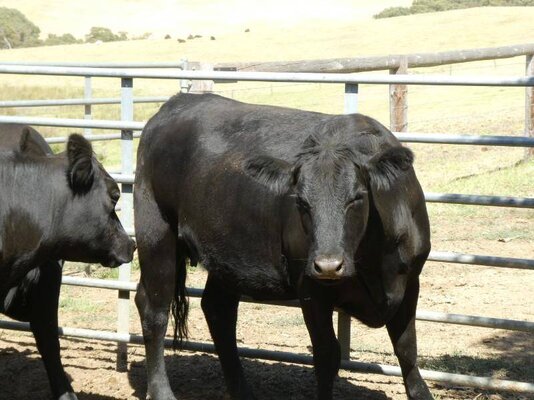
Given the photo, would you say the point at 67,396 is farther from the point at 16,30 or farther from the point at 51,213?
the point at 16,30

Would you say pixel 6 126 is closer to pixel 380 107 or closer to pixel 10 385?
pixel 10 385

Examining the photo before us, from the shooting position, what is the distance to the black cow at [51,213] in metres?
5.51

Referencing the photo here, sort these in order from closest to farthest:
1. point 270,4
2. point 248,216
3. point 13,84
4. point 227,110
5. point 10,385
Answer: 1. point 248,216
2. point 227,110
3. point 10,385
4. point 13,84
5. point 270,4

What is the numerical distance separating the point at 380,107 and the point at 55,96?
36.5 ft

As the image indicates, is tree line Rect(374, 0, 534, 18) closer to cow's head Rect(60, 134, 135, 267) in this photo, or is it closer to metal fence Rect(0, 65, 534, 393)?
metal fence Rect(0, 65, 534, 393)

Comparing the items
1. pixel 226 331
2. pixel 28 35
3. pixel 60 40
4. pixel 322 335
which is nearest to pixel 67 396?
pixel 226 331

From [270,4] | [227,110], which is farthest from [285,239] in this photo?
[270,4]

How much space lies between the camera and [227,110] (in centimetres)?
598

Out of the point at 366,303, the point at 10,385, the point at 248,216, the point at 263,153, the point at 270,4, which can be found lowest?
the point at 10,385

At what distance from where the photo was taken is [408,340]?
5297 millimetres

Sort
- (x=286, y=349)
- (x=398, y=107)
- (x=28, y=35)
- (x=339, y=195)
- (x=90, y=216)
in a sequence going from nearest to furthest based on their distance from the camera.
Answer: (x=339, y=195) < (x=90, y=216) < (x=286, y=349) < (x=398, y=107) < (x=28, y=35)

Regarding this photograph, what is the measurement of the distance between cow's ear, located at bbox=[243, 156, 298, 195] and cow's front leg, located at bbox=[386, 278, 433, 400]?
0.89 meters

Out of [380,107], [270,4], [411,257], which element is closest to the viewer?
[411,257]

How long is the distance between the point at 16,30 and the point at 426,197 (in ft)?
202
